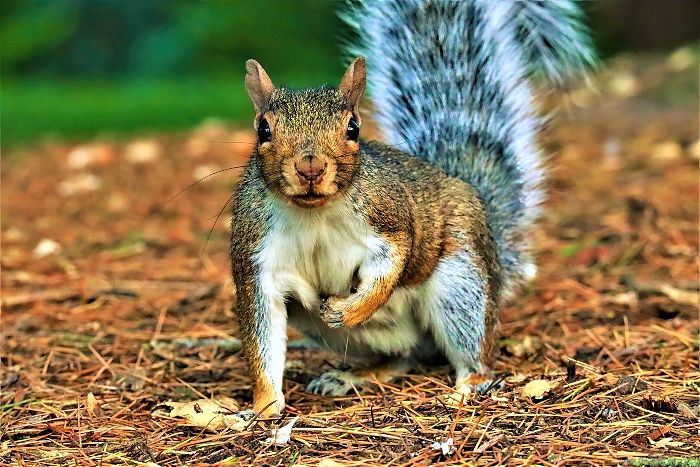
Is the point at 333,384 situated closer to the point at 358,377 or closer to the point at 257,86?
the point at 358,377

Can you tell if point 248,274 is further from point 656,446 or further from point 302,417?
point 656,446

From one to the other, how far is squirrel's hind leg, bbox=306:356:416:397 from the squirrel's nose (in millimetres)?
677

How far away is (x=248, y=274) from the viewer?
2.05 meters

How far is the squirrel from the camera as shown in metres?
1.96

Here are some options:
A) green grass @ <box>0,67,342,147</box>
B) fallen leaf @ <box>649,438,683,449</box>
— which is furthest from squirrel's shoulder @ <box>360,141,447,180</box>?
green grass @ <box>0,67,342,147</box>

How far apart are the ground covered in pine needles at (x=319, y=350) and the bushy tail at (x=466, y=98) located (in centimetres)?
21

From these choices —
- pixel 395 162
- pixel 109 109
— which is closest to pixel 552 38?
pixel 395 162

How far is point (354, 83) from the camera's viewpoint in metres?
2.01

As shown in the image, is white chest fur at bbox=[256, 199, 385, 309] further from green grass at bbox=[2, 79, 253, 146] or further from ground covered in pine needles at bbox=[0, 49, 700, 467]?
green grass at bbox=[2, 79, 253, 146]

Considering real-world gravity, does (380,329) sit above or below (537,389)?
above

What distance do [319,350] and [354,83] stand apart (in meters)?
0.98

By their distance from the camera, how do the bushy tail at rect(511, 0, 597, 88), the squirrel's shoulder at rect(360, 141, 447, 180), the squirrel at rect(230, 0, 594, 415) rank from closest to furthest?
the squirrel at rect(230, 0, 594, 415), the squirrel's shoulder at rect(360, 141, 447, 180), the bushy tail at rect(511, 0, 597, 88)

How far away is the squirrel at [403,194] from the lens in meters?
1.96

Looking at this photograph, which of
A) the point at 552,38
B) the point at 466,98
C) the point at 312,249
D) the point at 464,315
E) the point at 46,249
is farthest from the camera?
the point at 46,249
